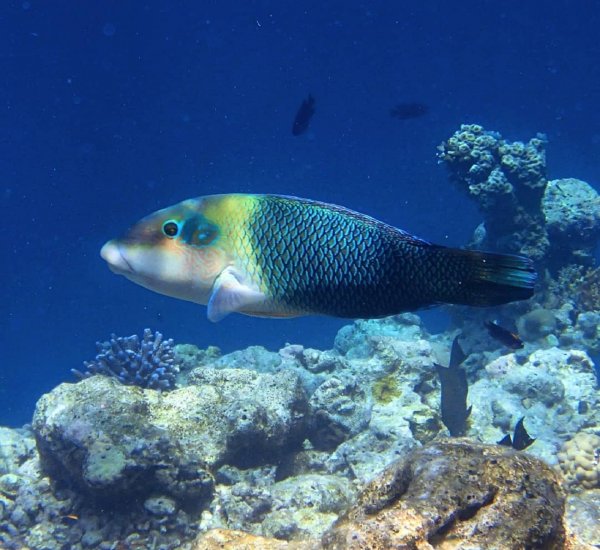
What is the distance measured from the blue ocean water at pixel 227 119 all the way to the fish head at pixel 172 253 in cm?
2632

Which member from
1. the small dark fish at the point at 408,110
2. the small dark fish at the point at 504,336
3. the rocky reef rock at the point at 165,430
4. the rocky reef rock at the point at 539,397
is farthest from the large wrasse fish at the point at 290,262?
the small dark fish at the point at 408,110

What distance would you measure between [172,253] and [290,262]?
53 centimetres

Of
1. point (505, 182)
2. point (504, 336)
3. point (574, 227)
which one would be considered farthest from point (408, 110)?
point (504, 336)

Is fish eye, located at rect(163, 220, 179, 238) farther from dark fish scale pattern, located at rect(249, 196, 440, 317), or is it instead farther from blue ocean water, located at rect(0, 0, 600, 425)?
blue ocean water, located at rect(0, 0, 600, 425)

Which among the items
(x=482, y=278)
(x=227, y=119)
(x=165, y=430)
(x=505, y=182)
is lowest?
(x=165, y=430)

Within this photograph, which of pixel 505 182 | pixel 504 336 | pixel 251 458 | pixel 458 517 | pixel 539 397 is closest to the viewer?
pixel 458 517

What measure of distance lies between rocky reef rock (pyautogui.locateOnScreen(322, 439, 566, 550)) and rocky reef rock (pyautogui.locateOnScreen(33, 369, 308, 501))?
2941 mm

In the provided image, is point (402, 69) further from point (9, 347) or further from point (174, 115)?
point (9, 347)

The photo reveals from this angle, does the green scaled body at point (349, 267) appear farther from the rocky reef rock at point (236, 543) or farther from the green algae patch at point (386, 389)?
the green algae patch at point (386, 389)

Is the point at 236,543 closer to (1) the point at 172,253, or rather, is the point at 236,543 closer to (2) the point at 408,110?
(1) the point at 172,253

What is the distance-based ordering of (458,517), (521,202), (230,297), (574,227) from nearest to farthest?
(230,297) < (458,517) < (574,227) < (521,202)

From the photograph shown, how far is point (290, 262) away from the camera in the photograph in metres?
2.04

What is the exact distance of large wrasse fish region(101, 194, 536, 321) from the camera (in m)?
2.03

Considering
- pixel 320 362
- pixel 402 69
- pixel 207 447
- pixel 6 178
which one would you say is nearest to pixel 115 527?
pixel 207 447
